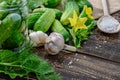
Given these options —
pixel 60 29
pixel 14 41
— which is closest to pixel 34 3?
pixel 60 29

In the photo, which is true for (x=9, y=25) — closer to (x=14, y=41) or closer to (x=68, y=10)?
(x=14, y=41)

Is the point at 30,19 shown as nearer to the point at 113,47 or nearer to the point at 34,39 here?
the point at 34,39

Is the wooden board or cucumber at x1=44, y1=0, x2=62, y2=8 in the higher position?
cucumber at x1=44, y1=0, x2=62, y2=8

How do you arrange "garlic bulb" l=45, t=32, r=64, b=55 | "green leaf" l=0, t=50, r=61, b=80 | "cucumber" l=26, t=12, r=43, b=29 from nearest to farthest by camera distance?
"green leaf" l=0, t=50, r=61, b=80 < "garlic bulb" l=45, t=32, r=64, b=55 < "cucumber" l=26, t=12, r=43, b=29

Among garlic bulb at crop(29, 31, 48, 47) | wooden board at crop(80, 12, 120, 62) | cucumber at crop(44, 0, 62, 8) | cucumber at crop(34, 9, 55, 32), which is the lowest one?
wooden board at crop(80, 12, 120, 62)

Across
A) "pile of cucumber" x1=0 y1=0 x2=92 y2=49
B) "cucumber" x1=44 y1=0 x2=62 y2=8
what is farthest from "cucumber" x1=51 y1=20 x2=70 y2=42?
"cucumber" x1=44 y1=0 x2=62 y2=8

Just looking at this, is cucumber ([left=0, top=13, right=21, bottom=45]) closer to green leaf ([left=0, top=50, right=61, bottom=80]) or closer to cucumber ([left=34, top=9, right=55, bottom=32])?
green leaf ([left=0, top=50, right=61, bottom=80])

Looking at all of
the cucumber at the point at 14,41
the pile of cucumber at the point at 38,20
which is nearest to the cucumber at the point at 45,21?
the pile of cucumber at the point at 38,20
